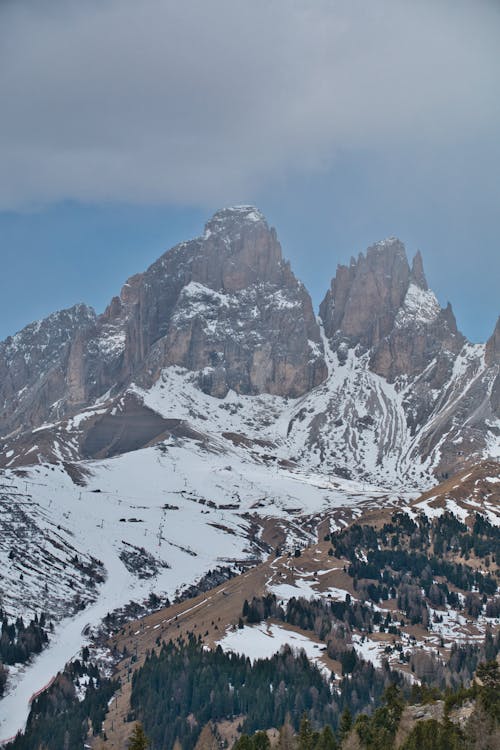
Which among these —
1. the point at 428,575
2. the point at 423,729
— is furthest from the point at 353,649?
the point at 423,729

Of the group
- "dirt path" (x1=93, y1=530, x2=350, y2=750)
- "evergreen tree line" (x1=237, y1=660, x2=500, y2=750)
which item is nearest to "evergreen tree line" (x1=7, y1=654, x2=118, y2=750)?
"dirt path" (x1=93, y1=530, x2=350, y2=750)

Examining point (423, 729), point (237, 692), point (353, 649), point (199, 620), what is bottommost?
point (237, 692)

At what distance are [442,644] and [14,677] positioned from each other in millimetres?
76114

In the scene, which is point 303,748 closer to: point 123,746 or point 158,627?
point 123,746

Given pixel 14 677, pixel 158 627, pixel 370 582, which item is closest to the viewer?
pixel 14 677

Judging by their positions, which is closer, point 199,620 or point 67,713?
point 67,713

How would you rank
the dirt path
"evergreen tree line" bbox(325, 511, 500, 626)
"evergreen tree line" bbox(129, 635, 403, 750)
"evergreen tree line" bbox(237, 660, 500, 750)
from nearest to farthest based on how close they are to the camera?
"evergreen tree line" bbox(237, 660, 500, 750) → "evergreen tree line" bbox(129, 635, 403, 750) → the dirt path → "evergreen tree line" bbox(325, 511, 500, 626)

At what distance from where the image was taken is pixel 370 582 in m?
180

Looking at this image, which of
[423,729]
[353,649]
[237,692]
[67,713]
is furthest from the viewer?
[353,649]

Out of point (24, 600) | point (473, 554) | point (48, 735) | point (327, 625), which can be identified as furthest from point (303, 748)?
point (473, 554)

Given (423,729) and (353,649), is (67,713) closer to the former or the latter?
(353,649)

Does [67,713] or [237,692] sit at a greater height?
[237,692]

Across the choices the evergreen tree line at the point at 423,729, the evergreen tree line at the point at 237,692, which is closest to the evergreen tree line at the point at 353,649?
the evergreen tree line at the point at 237,692

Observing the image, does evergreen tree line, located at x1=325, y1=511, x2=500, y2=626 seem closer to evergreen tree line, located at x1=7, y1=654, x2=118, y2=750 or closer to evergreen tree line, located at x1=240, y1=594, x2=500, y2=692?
evergreen tree line, located at x1=240, y1=594, x2=500, y2=692
